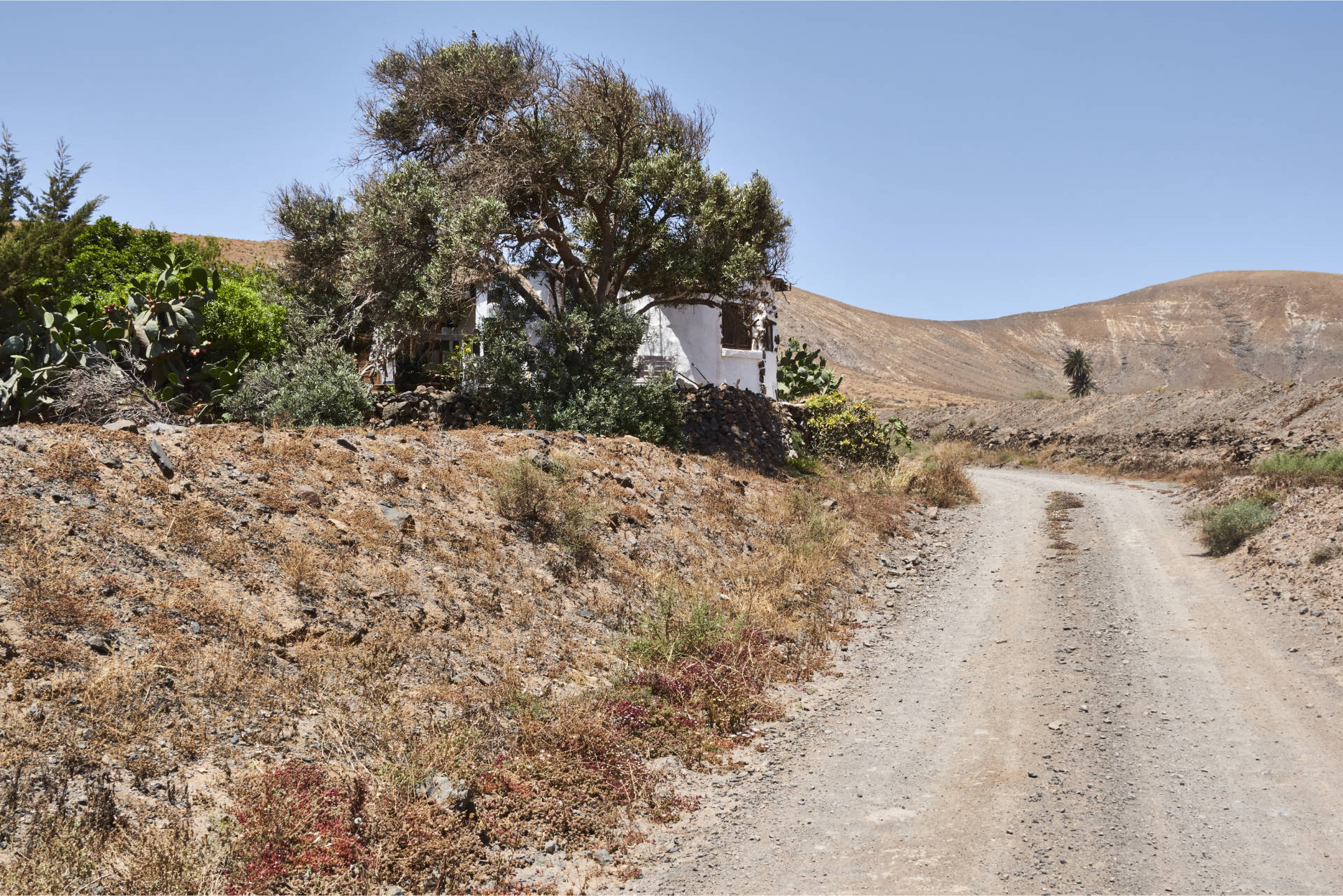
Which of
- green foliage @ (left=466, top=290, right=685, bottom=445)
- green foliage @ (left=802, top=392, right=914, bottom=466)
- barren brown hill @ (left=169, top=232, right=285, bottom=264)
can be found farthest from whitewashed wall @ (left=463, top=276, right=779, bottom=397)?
barren brown hill @ (left=169, top=232, right=285, bottom=264)

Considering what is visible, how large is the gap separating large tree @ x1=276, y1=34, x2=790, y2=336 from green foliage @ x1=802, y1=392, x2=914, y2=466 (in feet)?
15.7

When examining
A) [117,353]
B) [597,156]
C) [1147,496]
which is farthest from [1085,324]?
[117,353]

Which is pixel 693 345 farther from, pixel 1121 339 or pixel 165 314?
pixel 1121 339

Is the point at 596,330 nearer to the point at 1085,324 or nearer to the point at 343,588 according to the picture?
the point at 343,588

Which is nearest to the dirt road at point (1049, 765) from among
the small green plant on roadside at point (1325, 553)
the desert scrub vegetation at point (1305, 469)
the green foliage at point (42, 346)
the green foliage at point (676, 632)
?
the green foliage at point (676, 632)

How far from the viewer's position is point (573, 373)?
19219 millimetres

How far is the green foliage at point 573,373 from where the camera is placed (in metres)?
18.5

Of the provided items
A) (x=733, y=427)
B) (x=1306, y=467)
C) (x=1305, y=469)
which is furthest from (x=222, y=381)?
(x=1306, y=467)

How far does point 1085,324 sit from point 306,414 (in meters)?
145

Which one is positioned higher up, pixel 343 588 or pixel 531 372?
pixel 531 372

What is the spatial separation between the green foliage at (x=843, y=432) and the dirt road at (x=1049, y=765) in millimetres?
12026

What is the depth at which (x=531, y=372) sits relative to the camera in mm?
19531

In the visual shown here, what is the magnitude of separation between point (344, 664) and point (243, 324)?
49.9ft

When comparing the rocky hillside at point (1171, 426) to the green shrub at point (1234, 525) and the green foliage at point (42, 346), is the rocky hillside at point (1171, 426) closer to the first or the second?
the green shrub at point (1234, 525)
